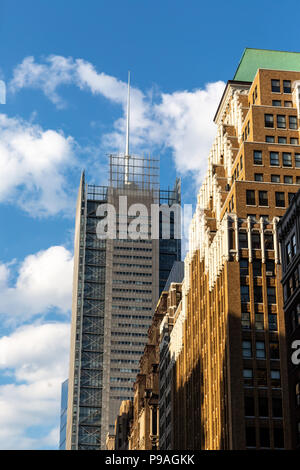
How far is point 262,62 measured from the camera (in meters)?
139

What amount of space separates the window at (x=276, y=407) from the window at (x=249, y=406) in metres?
2.44

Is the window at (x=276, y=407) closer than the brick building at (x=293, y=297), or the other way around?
the brick building at (x=293, y=297)

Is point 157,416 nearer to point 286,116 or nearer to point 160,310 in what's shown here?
point 160,310

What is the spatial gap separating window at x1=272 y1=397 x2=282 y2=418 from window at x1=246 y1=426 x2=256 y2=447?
10.7 ft

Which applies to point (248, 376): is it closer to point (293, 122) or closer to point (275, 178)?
point (275, 178)

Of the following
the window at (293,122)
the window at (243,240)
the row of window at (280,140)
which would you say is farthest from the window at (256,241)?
the window at (293,122)

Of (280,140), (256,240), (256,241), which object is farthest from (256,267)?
(280,140)

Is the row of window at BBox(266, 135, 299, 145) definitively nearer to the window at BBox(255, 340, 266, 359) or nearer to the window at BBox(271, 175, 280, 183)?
the window at BBox(271, 175, 280, 183)

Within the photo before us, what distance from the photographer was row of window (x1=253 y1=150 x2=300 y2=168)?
117m

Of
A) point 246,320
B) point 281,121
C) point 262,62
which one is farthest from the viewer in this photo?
point 262,62

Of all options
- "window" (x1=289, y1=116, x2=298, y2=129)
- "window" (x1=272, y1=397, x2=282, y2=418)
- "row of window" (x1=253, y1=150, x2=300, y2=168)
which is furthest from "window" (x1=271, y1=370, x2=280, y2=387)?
"window" (x1=289, y1=116, x2=298, y2=129)

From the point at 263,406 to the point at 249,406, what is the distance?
162 centimetres

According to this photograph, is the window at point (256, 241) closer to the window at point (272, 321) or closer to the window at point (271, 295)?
the window at point (271, 295)

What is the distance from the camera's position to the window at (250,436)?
95812mm
